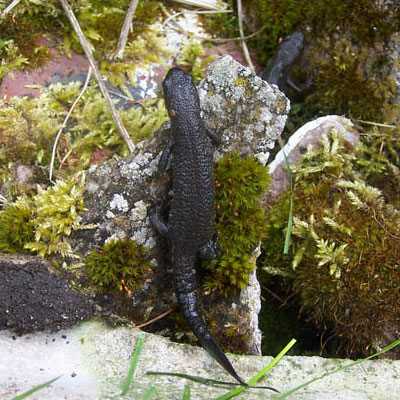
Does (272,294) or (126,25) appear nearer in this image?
(272,294)

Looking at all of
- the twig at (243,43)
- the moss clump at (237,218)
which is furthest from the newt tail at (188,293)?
the twig at (243,43)

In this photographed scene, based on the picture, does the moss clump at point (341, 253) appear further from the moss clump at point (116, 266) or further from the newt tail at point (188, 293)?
the moss clump at point (116, 266)

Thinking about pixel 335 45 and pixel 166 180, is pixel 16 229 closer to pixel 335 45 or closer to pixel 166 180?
pixel 166 180

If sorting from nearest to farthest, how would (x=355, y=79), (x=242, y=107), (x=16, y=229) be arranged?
(x=16, y=229), (x=242, y=107), (x=355, y=79)

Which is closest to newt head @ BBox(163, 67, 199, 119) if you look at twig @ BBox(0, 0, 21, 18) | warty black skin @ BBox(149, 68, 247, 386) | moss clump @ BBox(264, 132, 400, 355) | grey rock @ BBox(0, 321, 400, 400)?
warty black skin @ BBox(149, 68, 247, 386)

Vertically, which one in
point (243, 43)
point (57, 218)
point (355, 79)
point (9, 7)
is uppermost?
point (9, 7)

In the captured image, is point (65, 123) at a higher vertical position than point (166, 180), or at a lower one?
higher

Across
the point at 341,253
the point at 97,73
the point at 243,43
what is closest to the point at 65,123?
the point at 97,73
